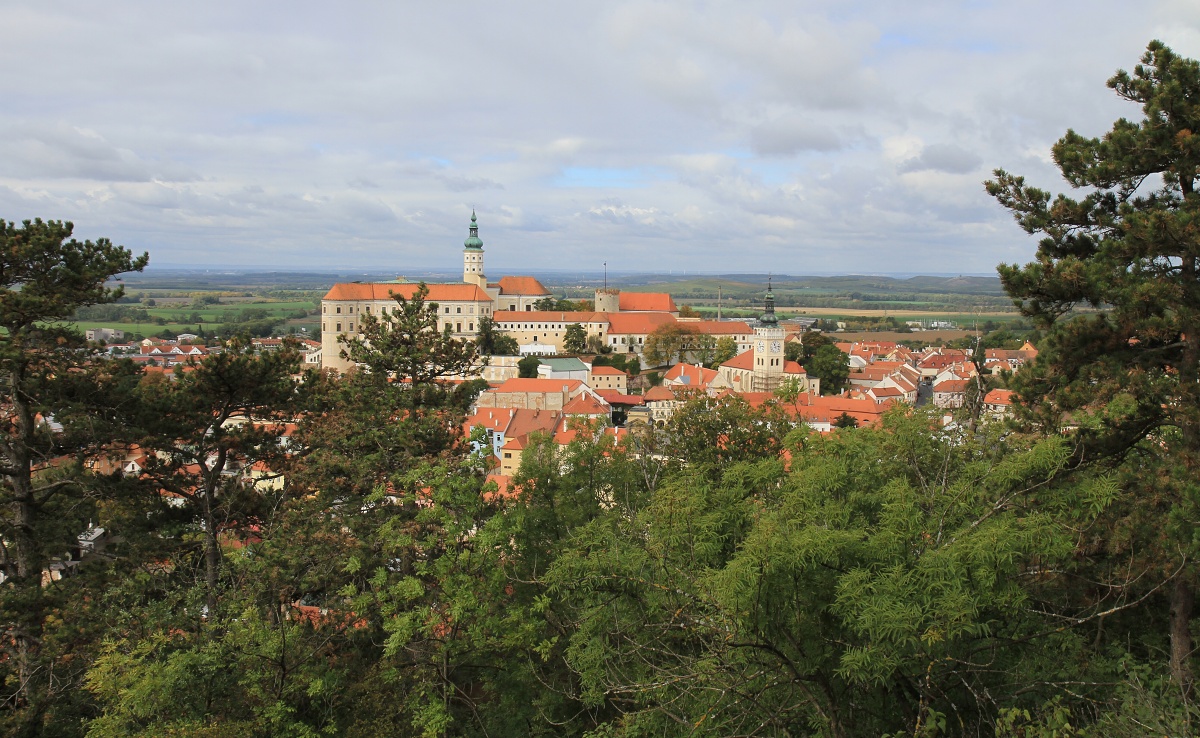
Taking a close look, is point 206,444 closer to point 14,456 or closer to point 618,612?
point 14,456

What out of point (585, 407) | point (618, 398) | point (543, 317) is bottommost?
point (618, 398)

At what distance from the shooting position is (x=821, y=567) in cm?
570

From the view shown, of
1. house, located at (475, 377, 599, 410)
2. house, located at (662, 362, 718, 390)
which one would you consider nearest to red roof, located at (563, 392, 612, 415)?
house, located at (475, 377, 599, 410)

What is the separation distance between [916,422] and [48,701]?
366 inches

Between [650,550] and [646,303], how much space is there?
83230mm

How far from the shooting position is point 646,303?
89500 mm

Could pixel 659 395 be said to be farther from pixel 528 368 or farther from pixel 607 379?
pixel 528 368

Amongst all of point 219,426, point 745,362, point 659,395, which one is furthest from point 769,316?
point 219,426

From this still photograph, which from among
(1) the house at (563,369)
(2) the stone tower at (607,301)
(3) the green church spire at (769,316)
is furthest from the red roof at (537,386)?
(2) the stone tower at (607,301)

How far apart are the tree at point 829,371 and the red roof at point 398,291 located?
31525mm

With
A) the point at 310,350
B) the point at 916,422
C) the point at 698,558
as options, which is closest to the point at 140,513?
the point at 698,558

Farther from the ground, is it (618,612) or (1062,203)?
(1062,203)

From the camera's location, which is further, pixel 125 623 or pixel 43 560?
pixel 43 560

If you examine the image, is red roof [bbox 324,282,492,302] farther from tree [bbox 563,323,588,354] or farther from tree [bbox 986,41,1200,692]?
tree [bbox 986,41,1200,692]
